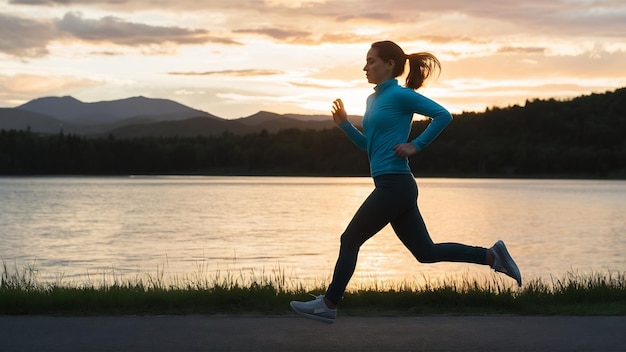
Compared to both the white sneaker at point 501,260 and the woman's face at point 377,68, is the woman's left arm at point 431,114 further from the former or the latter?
the white sneaker at point 501,260

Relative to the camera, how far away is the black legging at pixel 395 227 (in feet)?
21.4

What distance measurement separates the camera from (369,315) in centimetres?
766

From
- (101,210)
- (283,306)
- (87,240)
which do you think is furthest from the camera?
(101,210)

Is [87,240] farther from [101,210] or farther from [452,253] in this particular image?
[452,253]

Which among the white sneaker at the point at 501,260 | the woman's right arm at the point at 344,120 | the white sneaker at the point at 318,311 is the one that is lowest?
the white sneaker at the point at 318,311

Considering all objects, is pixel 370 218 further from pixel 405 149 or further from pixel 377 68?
pixel 377 68

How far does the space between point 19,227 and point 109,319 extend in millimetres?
38043

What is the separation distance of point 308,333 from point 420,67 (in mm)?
2263

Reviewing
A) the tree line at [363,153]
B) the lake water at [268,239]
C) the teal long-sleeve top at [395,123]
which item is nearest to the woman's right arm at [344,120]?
the teal long-sleeve top at [395,123]

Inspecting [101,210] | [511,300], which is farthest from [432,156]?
[511,300]

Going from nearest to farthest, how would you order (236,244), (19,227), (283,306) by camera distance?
(283,306), (236,244), (19,227)

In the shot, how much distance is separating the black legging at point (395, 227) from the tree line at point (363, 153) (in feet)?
407

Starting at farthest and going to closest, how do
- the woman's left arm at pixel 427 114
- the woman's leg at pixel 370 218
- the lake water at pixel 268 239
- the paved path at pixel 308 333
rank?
the lake water at pixel 268 239
the woman's leg at pixel 370 218
the woman's left arm at pixel 427 114
the paved path at pixel 308 333

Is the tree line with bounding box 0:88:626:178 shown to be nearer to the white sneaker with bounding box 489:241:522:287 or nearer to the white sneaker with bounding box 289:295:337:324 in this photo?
the white sneaker with bounding box 489:241:522:287
